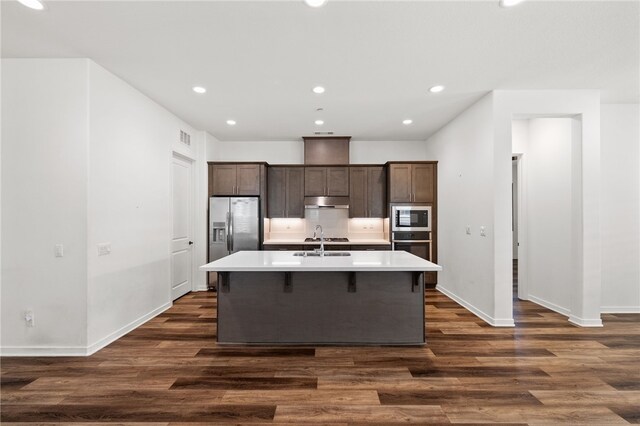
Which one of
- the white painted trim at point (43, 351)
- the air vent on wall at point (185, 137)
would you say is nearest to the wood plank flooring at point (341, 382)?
the white painted trim at point (43, 351)

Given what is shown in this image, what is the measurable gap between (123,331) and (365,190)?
15.1ft

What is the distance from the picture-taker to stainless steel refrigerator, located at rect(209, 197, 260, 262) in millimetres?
5777

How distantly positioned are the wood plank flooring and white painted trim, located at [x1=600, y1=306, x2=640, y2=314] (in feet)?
2.84

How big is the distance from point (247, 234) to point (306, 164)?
1.83 metres

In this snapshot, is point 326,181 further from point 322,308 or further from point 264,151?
point 322,308

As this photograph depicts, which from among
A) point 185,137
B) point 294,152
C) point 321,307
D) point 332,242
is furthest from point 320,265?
point 294,152

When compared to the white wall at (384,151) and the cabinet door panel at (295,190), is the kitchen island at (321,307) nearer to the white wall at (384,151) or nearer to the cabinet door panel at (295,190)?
the cabinet door panel at (295,190)

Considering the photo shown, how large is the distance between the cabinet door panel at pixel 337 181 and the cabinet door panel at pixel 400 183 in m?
0.89

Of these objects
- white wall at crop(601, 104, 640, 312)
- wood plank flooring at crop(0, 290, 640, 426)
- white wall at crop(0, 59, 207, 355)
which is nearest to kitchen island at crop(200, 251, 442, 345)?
wood plank flooring at crop(0, 290, 640, 426)

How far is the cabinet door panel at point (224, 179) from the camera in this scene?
238 inches

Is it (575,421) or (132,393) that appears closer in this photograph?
(575,421)

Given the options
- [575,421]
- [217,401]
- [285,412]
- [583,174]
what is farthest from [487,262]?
[217,401]

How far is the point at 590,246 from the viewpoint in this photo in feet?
12.9

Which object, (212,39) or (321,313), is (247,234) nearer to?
(321,313)
